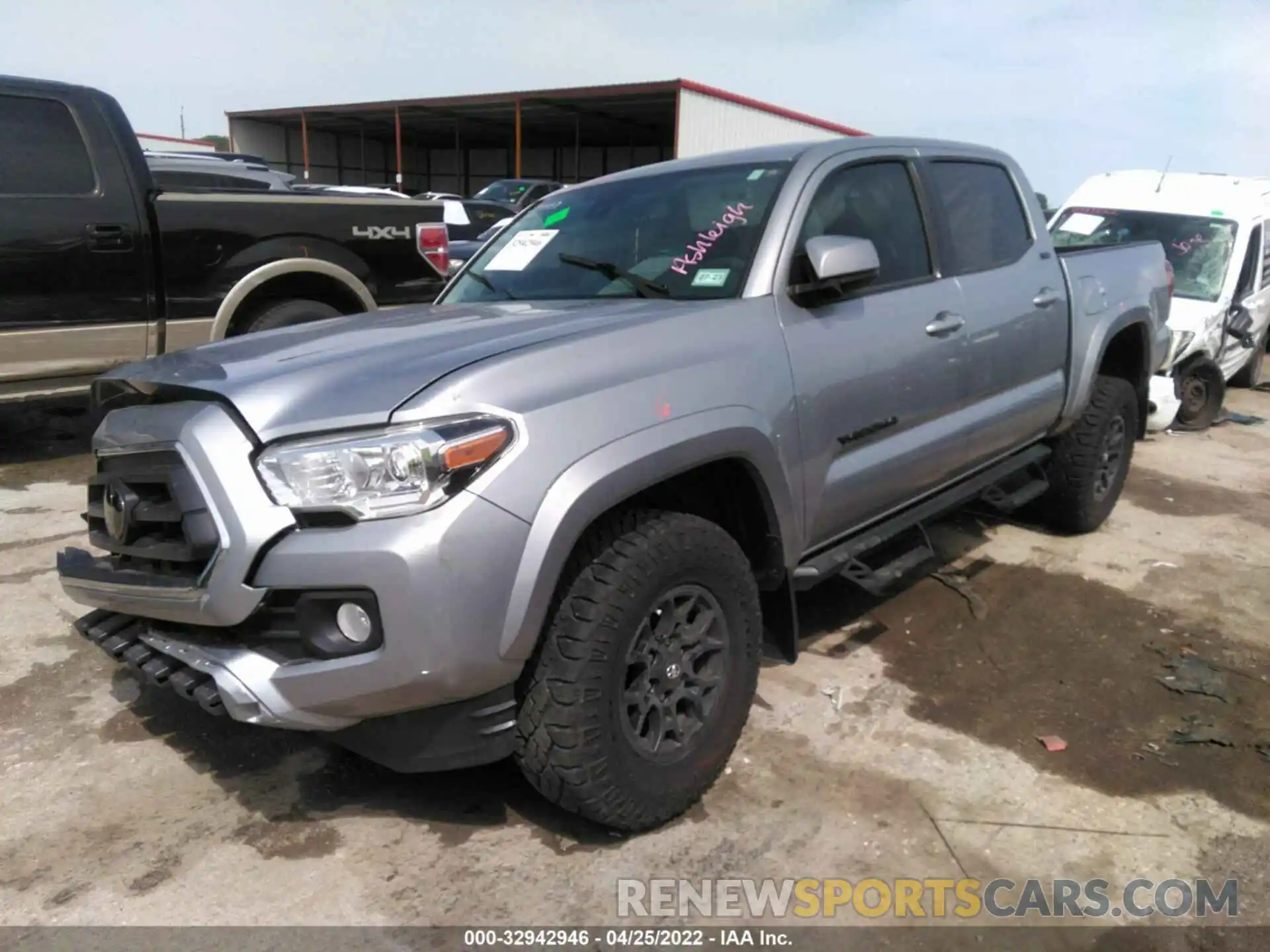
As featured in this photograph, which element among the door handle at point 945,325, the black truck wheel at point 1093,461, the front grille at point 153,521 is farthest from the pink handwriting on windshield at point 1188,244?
the front grille at point 153,521

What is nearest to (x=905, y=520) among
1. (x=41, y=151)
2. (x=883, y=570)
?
(x=883, y=570)

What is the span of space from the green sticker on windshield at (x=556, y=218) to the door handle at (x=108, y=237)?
9.98ft

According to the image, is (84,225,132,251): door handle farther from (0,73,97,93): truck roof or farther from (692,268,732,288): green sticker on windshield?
(692,268,732,288): green sticker on windshield

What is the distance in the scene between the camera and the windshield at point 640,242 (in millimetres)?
3133

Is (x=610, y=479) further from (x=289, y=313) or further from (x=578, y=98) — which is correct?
(x=578, y=98)

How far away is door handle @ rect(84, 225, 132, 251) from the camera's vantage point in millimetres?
5496

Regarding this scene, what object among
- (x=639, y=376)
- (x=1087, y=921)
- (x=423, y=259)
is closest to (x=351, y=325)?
(x=639, y=376)

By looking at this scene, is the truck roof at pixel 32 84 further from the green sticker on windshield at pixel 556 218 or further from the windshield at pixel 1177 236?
the windshield at pixel 1177 236

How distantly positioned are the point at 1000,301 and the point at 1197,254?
5.83 m

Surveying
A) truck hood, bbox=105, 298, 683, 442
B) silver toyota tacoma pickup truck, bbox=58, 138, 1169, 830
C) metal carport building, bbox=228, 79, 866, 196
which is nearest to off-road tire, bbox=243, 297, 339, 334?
silver toyota tacoma pickup truck, bbox=58, 138, 1169, 830

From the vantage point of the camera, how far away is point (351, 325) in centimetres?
311

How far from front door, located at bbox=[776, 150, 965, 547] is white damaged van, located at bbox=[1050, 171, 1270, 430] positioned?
4.89 m

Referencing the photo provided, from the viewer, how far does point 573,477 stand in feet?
7.47

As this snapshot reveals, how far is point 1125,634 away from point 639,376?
2.74 meters
